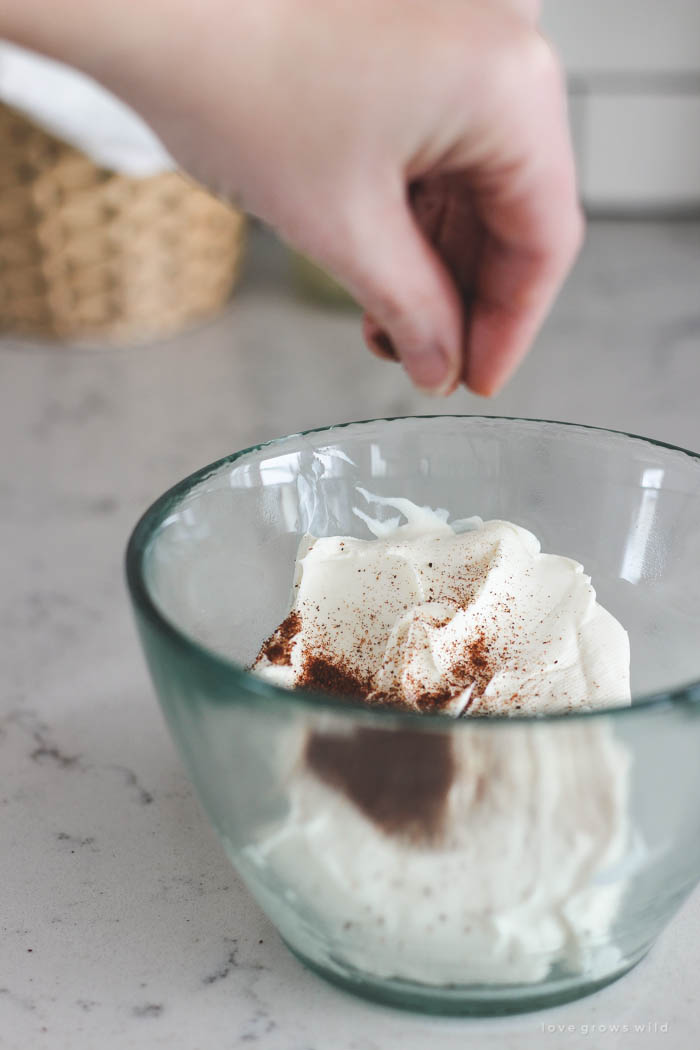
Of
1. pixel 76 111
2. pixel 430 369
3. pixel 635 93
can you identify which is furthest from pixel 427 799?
pixel 635 93

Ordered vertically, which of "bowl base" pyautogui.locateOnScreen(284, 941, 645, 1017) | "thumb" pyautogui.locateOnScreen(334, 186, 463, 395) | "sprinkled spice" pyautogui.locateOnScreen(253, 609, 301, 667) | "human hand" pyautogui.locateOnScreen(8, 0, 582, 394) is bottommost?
"bowl base" pyautogui.locateOnScreen(284, 941, 645, 1017)

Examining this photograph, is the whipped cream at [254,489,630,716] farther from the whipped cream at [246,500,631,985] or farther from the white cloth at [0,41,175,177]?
the white cloth at [0,41,175,177]

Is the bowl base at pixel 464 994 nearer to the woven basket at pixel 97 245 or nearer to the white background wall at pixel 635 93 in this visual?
the woven basket at pixel 97 245

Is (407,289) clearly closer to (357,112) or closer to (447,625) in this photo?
(357,112)

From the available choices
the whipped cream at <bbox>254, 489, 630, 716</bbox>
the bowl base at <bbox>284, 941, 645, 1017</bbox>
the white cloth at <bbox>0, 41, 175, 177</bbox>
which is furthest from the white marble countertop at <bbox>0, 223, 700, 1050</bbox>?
the white cloth at <bbox>0, 41, 175, 177</bbox>

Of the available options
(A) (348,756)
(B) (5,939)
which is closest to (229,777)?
(A) (348,756)

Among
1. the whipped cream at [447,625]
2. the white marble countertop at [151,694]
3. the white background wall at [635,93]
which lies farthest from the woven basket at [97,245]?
the whipped cream at [447,625]

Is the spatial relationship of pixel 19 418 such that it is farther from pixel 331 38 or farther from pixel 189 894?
pixel 331 38
